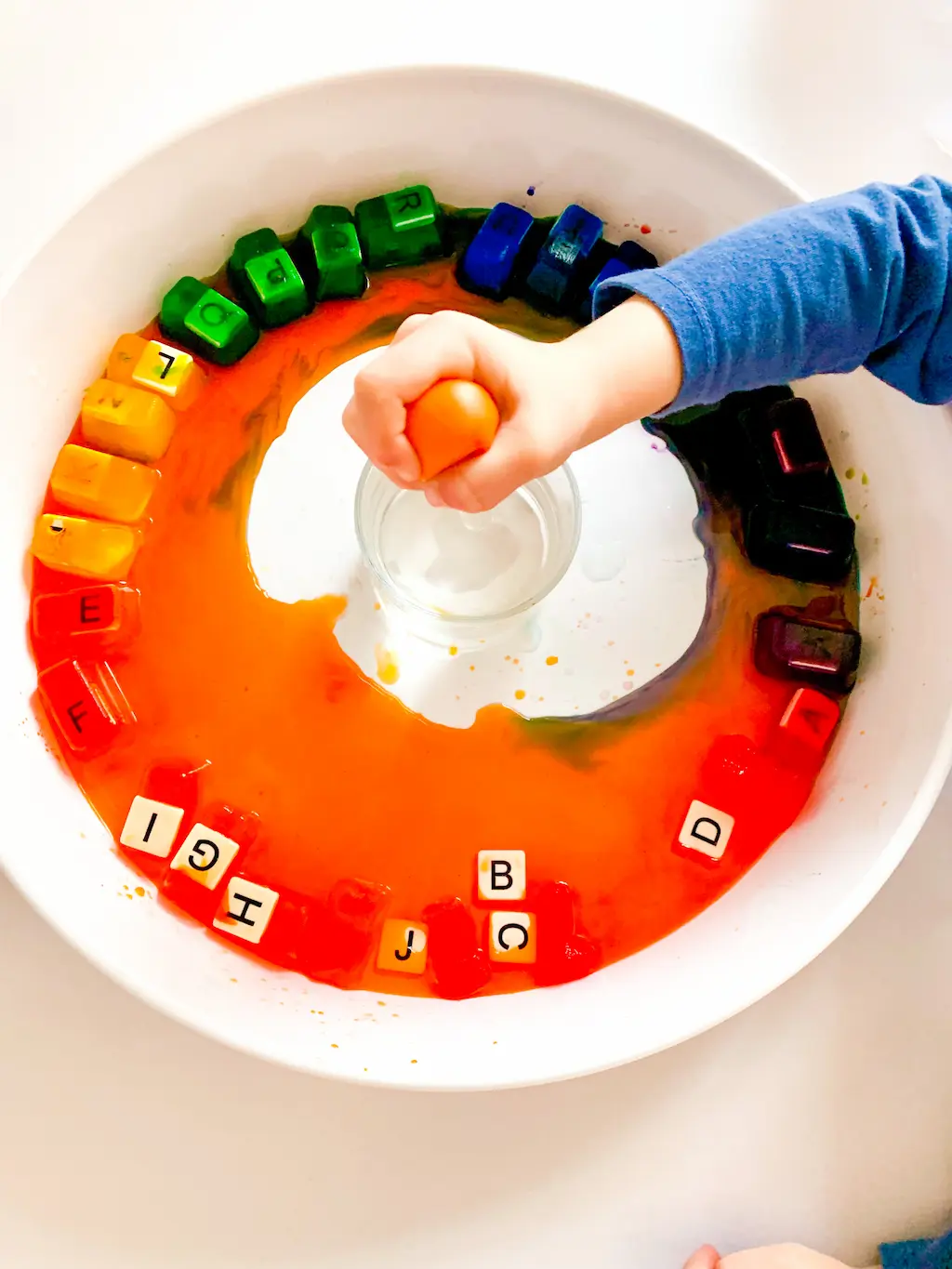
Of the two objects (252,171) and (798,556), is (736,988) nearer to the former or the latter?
(798,556)

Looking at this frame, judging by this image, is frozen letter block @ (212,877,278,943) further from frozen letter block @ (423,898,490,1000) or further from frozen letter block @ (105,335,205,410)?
frozen letter block @ (105,335,205,410)

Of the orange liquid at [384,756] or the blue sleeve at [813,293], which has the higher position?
the blue sleeve at [813,293]

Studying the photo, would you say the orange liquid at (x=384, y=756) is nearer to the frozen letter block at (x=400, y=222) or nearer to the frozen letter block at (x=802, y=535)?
the frozen letter block at (x=802, y=535)

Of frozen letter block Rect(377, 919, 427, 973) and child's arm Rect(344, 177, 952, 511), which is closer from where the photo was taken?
child's arm Rect(344, 177, 952, 511)

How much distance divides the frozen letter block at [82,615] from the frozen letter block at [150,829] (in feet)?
0.33

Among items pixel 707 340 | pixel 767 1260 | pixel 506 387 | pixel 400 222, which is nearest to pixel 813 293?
pixel 707 340

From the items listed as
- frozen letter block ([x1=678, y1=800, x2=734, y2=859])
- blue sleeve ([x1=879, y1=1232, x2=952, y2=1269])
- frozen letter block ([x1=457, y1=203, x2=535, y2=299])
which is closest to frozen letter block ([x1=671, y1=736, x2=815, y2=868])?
frozen letter block ([x1=678, y1=800, x2=734, y2=859])

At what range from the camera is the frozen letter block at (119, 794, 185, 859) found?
0.61 m

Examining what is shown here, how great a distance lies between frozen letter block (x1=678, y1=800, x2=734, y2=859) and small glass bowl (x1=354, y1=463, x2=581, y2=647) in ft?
0.51

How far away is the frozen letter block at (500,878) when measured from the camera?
0.62 m

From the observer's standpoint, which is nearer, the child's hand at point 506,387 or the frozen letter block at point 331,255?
the child's hand at point 506,387

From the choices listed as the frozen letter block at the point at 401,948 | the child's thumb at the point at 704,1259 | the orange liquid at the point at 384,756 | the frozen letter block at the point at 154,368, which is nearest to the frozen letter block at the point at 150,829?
the orange liquid at the point at 384,756

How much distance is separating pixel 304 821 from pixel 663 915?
8.4 inches

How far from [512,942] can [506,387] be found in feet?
1.03
